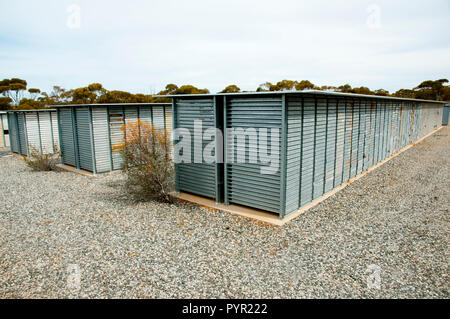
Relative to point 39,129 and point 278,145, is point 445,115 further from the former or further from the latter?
point 39,129

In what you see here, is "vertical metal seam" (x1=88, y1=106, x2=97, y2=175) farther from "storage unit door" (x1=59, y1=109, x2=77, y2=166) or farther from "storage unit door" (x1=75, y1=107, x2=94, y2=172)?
"storage unit door" (x1=59, y1=109, x2=77, y2=166)

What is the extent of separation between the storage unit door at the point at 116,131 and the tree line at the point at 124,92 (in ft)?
28.0

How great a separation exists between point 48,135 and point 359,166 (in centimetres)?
1431

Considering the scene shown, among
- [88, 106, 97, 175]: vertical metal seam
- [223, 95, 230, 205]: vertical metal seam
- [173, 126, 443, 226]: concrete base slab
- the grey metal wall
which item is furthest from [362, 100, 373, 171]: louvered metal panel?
[88, 106, 97, 175]: vertical metal seam

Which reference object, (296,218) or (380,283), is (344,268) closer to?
(380,283)

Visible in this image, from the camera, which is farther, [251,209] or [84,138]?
[84,138]

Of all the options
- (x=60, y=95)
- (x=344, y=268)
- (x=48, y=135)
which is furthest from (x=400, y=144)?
(x=60, y=95)

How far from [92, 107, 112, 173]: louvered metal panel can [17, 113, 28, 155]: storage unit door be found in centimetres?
687

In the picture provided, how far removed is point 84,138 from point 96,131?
2.44ft

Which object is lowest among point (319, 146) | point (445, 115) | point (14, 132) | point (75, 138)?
point (445, 115)

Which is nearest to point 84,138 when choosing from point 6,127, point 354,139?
point 354,139

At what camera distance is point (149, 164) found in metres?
7.69

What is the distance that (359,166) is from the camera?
1072cm

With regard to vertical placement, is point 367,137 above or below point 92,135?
below
